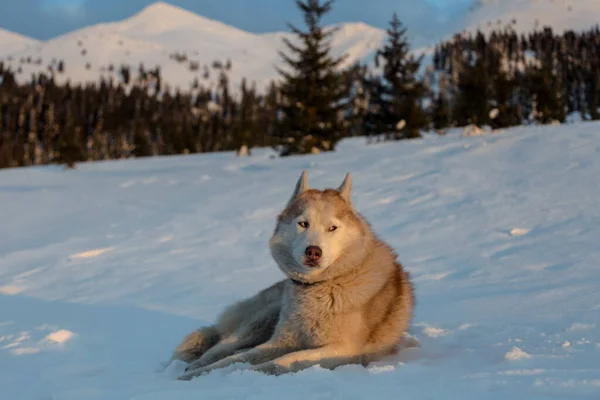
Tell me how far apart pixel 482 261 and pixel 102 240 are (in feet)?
27.7

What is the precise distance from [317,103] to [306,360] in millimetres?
22343

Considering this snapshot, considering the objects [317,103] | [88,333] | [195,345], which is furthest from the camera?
[317,103]

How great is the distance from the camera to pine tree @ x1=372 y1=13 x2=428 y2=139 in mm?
32688

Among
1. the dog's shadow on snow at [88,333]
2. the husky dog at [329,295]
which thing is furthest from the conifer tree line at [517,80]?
the husky dog at [329,295]

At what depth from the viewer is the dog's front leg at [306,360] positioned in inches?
146

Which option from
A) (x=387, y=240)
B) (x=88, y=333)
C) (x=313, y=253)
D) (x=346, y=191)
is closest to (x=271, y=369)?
(x=313, y=253)

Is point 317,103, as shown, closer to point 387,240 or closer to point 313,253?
point 387,240

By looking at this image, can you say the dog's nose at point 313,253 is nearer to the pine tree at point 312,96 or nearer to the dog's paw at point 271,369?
the dog's paw at point 271,369

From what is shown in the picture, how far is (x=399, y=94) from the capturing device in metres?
33.9

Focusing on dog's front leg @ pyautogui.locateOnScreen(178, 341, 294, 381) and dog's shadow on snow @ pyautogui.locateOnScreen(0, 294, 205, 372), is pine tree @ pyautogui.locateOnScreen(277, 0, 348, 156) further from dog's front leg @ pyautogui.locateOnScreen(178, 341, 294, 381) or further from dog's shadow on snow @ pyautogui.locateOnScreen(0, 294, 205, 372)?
dog's front leg @ pyautogui.locateOnScreen(178, 341, 294, 381)

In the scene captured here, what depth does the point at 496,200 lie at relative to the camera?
10258 mm

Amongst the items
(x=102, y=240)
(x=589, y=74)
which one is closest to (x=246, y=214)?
(x=102, y=240)

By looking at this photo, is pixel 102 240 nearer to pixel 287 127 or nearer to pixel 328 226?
pixel 328 226

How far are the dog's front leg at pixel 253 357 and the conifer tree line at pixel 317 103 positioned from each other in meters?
20.9
